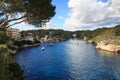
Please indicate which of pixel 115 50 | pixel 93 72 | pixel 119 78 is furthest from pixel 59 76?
pixel 115 50

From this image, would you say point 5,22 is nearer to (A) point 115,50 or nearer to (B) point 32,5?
(B) point 32,5

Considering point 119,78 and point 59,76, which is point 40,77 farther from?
point 119,78

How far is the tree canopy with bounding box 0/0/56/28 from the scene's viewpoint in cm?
1962

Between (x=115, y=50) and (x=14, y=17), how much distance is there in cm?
7975

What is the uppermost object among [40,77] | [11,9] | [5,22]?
[11,9]

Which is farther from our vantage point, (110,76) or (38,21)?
(110,76)

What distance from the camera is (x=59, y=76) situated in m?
45.1

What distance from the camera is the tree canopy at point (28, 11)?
1962 cm

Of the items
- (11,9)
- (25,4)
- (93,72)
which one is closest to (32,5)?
(25,4)

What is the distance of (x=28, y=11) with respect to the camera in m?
20.9

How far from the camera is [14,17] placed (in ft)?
68.6

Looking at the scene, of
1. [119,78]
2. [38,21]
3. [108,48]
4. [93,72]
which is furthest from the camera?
[108,48]

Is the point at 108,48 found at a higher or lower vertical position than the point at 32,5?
lower

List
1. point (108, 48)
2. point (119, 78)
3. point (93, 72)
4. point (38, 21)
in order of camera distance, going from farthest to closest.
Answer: point (108, 48) → point (93, 72) → point (119, 78) → point (38, 21)
